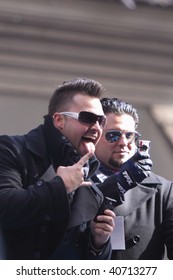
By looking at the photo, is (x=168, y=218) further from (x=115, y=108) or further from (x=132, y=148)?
(x=115, y=108)

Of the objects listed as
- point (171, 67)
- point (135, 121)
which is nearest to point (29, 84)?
point (171, 67)

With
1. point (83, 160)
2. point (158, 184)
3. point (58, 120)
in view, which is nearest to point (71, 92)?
point (58, 120)

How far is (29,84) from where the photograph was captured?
5211mm

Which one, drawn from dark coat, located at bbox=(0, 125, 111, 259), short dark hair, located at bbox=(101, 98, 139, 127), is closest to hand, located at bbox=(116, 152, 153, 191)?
dark coat, located at bbox=(0, 125, 111, 259)

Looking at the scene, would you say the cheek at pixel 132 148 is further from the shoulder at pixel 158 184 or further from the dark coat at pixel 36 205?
the dark coat at pixel 36 205

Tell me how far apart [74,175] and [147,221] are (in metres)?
0.43

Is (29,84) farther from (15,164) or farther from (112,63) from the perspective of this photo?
(15,164)

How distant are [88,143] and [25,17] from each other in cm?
274

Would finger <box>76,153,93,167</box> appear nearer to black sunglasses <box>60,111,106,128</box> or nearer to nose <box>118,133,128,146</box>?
black sunglasses <box>60,111,106,128</box>

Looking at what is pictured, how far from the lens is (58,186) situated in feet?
8.26

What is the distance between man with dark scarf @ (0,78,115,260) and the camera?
252cm

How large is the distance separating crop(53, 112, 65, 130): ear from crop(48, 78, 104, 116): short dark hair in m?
0.03

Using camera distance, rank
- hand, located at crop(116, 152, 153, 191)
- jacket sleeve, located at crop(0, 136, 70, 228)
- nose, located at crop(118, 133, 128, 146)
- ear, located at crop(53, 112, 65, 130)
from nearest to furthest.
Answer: jacket sleeve, located at crop(0, 136, 70, 228) → hand, located at crop(116, 152, 153, 191) → ear, located at crop(53, 112, 65, 130) → nose, located at crop(118, 133, 128, 146)

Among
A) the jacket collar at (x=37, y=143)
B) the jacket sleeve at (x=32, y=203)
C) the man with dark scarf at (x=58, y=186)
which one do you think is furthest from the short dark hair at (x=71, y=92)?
the jacket sleeve at (x=32, y=203)
